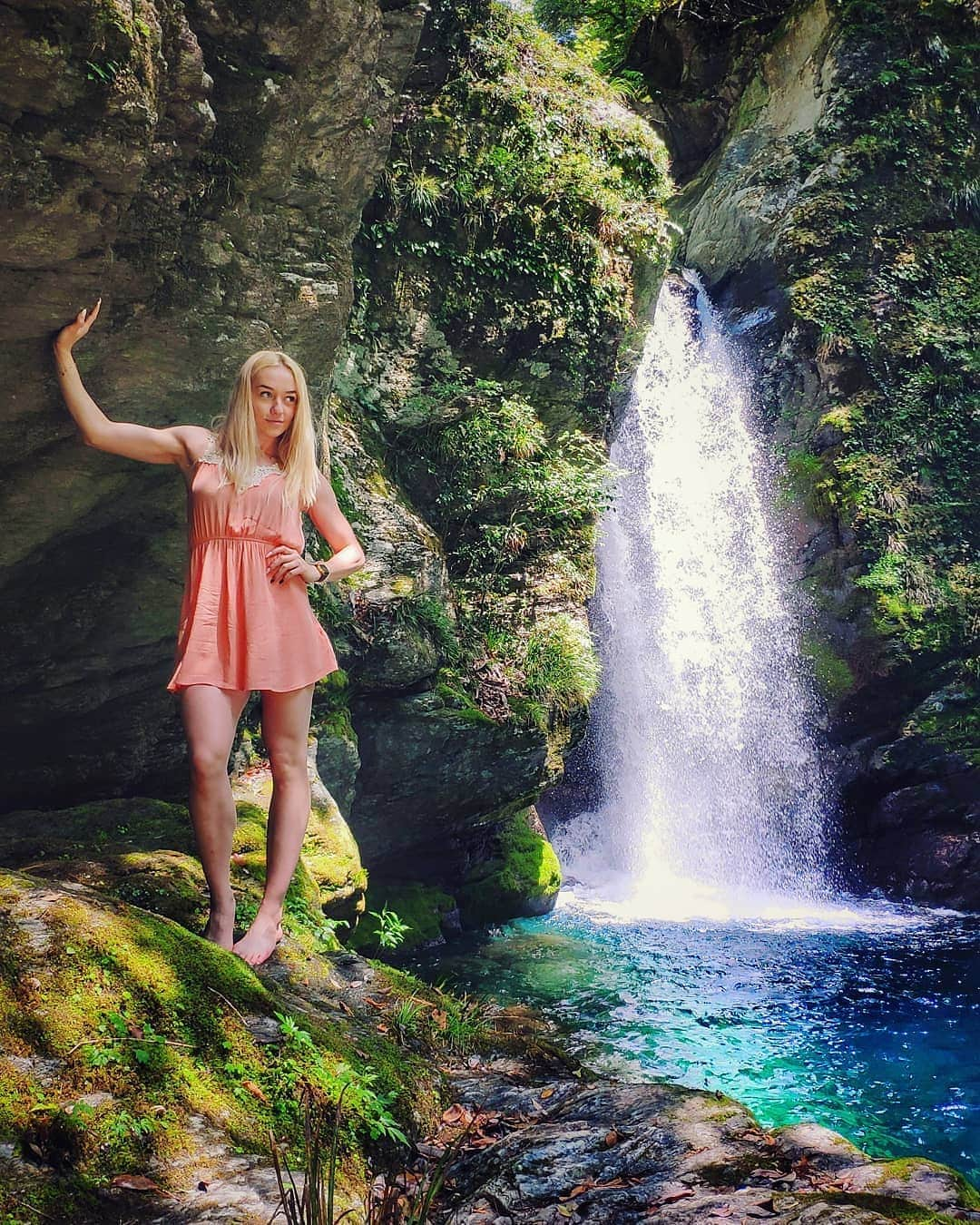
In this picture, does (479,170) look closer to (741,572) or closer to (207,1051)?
(741,572)

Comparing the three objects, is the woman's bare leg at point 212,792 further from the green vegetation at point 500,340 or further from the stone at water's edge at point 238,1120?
the green vegetation at point 500,340

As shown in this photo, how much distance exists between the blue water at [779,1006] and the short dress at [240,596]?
Answer: 12.5 feet

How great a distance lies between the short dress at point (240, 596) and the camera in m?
3.40

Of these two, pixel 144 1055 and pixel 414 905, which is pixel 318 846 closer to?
pixel 414 905

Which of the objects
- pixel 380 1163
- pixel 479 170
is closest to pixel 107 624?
Answer: pixel 380 1163

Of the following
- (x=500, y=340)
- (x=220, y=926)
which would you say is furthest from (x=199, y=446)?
(x=500, y=340)

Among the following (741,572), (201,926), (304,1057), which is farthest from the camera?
(741,572)

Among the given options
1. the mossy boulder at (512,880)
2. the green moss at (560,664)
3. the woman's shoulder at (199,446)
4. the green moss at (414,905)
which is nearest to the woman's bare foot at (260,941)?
the woman's shoulder at (199,446)

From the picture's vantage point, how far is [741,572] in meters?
13.9

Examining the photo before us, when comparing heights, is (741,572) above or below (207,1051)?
above

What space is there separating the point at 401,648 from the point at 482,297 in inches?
→ 173

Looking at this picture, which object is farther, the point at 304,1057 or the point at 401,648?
the point at 401,648

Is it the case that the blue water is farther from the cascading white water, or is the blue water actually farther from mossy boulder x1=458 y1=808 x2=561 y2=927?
the cascading white water

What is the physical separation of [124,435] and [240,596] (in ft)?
2.53
